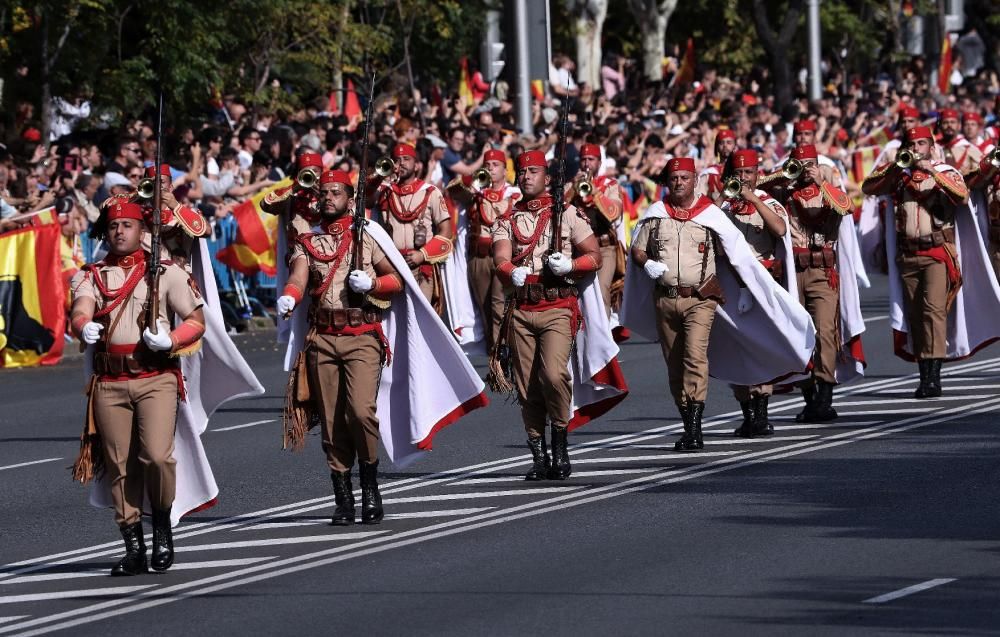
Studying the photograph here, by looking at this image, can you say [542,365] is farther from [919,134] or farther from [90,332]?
[919,134]

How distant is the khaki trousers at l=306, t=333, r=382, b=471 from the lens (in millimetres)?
12086

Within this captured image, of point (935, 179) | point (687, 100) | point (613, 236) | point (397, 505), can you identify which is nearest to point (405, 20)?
point (687, 100)

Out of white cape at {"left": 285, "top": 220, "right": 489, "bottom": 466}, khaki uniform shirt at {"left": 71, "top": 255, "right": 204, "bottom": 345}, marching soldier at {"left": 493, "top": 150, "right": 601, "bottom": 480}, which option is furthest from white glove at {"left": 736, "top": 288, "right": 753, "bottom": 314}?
khaki uniform shirt at {"left": 71, "top": 255, "right": 204, "bottom": 345}

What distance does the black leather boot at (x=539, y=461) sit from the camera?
13.5 meters

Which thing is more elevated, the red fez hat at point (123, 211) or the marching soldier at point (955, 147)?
the marching soldier at point (955, 147)

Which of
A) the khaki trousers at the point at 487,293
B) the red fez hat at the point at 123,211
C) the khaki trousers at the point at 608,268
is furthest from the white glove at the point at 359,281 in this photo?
the khaki trousers at the point at 608,268

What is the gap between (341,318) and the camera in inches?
476

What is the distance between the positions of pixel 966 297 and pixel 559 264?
5.89 meters

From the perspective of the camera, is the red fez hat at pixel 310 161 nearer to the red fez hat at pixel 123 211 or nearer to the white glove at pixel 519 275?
the white glove at pixel 519 275

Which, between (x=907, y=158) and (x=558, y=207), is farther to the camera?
(x=907, y=158)

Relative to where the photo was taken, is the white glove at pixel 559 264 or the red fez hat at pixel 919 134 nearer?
the white glove at pixel 559 264

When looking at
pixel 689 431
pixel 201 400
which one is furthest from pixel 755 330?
pixel 201 400

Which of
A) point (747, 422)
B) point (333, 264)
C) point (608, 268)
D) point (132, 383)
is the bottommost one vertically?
point (747, 422)

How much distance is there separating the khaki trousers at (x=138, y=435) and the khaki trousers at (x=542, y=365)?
3.25 meters
